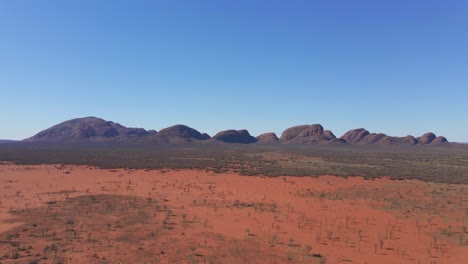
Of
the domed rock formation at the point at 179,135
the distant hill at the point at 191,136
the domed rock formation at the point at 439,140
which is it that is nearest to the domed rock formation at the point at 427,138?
the distant hill at the point at 191,136

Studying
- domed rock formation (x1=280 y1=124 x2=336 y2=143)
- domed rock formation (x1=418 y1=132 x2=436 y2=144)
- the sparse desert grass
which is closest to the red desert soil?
the sparse desert grass

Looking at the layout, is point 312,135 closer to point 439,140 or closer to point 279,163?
point 439,140

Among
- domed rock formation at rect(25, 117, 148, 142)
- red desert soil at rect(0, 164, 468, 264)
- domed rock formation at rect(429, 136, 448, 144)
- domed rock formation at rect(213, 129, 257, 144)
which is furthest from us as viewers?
domed rock formation at rect(213, 129, 257, 144)

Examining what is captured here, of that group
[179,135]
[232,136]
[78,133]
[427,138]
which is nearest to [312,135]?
[232,136]

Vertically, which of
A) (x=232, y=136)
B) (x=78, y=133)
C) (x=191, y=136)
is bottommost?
(x=191, y=136)

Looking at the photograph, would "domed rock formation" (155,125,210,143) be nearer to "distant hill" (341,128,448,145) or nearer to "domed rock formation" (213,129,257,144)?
"domed rock formation" (213,129,257,144)

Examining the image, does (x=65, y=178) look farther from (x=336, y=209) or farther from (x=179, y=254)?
(x=336, y=209)

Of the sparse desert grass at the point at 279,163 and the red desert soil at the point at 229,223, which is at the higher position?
the sparse desert grass at the point at 279,163

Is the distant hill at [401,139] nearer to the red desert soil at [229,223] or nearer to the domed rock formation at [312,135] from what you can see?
the domed rock formation at [312,135]

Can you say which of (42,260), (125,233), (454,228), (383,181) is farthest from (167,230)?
(383,181)
